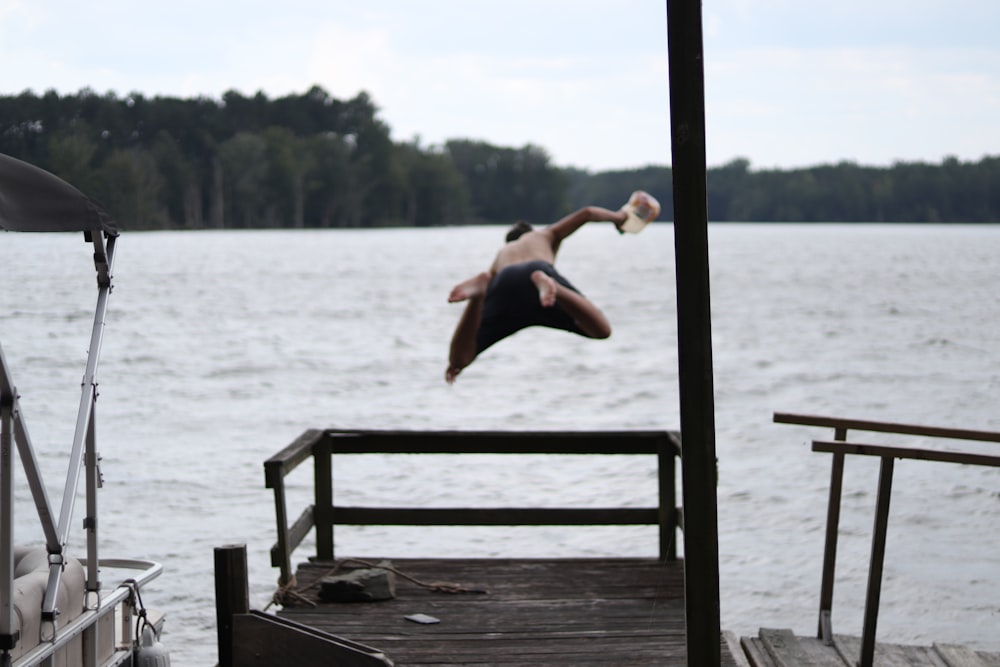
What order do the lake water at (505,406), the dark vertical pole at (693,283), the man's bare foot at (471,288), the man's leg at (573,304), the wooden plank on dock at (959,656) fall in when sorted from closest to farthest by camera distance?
the dark vertical pole at (693,283) → the wooden plank on dock at (959,656) → the man's leg at (573,304) → the man's bare foot at (471,288) → the lake water at (505,406)

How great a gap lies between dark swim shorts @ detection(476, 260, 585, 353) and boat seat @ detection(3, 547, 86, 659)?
2.71 m

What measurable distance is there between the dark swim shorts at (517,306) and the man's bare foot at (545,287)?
8 cm

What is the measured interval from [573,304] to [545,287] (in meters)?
0.19

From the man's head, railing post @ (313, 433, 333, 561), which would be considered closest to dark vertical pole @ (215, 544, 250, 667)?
railing post @ (313, 433, 333, 561)

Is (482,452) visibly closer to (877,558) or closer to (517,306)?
(517,306)

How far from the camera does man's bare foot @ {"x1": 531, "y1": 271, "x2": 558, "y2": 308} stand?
23.2 ft

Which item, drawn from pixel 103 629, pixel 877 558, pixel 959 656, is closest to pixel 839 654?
pixel 959 656

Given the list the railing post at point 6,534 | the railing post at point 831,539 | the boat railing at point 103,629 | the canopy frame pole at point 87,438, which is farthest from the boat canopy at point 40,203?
the railing post at point 831,539

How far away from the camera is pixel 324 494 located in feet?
28.1

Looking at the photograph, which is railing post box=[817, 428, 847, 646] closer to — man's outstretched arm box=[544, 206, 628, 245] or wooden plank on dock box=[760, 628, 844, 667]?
wooden plank on dock box=[760, 628, 844, 667]

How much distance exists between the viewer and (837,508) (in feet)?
22.2

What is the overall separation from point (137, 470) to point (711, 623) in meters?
29.1

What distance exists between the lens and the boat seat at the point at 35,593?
5.34 metres

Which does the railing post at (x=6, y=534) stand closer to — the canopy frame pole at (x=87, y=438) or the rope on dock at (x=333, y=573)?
the canopy frame pole at (x=87, y=438)
